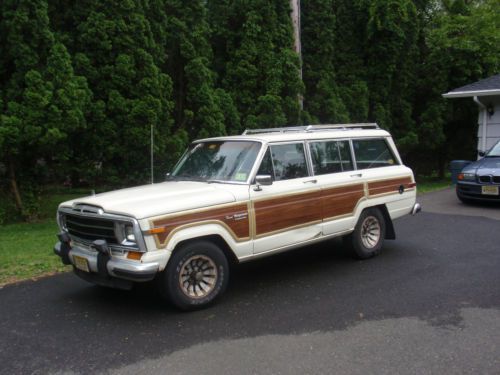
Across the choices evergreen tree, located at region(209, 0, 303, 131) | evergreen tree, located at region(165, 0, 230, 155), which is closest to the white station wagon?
evergreen tree, located at region(165, 0, 230, 155)

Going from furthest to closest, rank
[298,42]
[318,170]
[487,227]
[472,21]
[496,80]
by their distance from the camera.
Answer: [472,21], [496,80], [298,42], [487,227], [318,170]

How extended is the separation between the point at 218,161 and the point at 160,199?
125cm

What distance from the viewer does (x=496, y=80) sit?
16031mm

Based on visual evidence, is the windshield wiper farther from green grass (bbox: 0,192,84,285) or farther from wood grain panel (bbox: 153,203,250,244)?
green grass (bbox: 0,192,84,285)

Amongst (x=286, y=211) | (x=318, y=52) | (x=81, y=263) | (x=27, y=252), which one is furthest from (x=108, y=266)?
(x=318, y=52)

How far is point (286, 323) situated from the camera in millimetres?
4738

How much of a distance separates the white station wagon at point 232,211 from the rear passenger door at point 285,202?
13 millimetres

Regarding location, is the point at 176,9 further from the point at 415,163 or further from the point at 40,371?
the point at 415,163

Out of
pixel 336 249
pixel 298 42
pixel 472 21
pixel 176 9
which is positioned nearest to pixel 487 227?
pixel 336 249

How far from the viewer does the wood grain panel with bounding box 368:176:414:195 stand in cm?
696

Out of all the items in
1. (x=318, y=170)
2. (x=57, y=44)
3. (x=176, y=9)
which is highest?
(x=176, y=9)

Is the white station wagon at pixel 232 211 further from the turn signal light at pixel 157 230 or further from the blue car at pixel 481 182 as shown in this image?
the blue car at pixel 481 182

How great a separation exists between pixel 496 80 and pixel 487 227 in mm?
8992

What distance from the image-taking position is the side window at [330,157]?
6465mm
